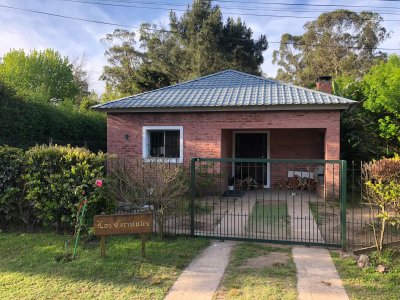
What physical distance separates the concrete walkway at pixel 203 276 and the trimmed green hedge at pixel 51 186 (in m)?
2.11

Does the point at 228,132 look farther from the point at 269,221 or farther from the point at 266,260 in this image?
the point at 266,260

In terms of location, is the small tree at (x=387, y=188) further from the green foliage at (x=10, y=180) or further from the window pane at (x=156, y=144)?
the window pane at (x=156, y=144)

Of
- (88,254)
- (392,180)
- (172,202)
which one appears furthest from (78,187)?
(392,180)

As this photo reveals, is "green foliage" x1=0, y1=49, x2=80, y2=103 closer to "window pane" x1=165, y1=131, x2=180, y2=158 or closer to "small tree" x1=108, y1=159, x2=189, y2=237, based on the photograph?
"window pane" x1=165, y1=131, x2=180, y2=158

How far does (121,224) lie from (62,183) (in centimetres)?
172

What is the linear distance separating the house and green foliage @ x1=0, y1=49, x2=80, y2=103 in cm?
2049

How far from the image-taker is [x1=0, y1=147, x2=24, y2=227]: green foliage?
6.80 meters

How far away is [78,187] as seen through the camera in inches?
243

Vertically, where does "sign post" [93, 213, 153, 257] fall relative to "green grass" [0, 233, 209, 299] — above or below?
above

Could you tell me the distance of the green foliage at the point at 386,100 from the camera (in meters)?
12.5

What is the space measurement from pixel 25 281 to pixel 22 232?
2.57 m

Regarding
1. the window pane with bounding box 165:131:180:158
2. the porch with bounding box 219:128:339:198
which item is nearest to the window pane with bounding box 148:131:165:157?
the window pane with bounding box 165:131:180:158

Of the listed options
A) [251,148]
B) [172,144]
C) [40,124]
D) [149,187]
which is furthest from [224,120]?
[40,124]

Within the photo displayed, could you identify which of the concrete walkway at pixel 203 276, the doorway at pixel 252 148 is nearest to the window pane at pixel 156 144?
the doorway at pixel 252 148
